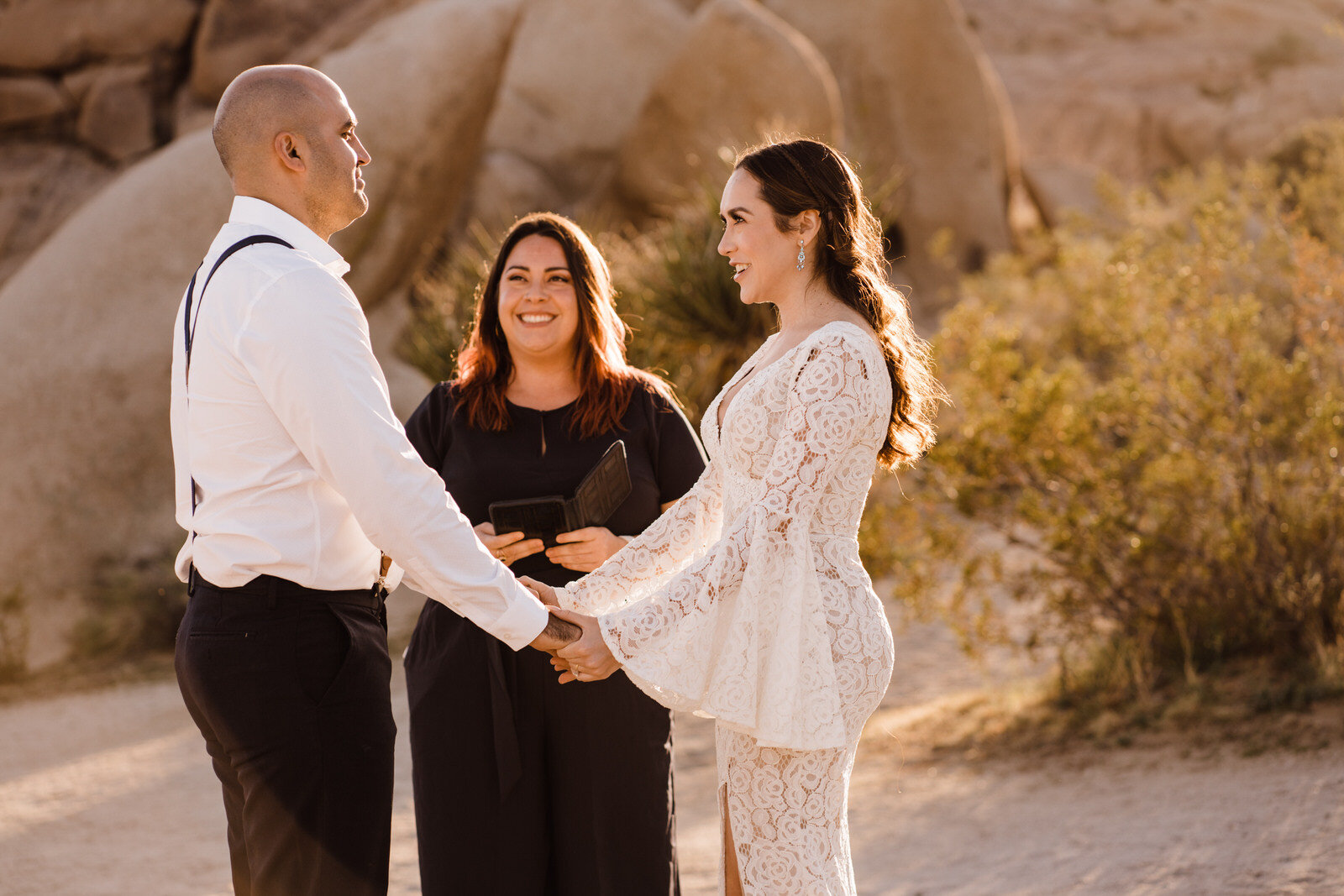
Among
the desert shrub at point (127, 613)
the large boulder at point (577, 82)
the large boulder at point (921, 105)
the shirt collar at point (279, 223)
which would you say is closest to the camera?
the shirt collar at point (279, 223)

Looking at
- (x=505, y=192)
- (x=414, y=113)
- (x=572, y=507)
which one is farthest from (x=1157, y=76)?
(x=572, y=507)

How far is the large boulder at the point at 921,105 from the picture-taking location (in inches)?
622

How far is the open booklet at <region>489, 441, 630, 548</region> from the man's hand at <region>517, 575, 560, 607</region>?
0.55ft

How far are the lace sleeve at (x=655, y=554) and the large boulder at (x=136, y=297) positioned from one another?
21.2ft

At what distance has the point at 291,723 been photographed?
2143 mm

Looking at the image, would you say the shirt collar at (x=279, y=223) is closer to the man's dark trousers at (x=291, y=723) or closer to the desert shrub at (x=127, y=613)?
the man's dark trousers at (x=291, y=723)

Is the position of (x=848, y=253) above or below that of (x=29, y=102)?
below

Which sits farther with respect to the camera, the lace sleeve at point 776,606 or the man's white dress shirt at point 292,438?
the lace sleeve at point 776,606

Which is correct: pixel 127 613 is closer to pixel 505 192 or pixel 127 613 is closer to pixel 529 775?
pixel 505 192

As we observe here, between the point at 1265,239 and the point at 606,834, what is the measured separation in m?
5.84

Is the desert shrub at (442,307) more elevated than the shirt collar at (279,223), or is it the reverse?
the desert shrub at (442,307)

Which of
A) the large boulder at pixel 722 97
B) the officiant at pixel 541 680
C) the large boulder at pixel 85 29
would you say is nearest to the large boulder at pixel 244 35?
the large boulder at pixel 85 29

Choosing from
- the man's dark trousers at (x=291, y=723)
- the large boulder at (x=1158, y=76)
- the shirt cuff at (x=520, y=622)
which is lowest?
the man's dark trousers at (x=291, y=723)

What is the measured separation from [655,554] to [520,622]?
629 millimetres
